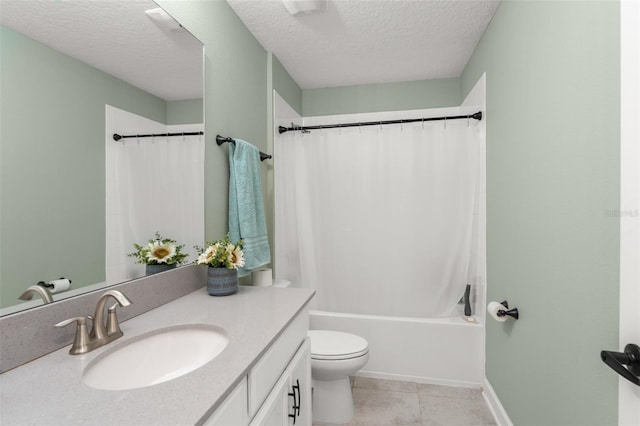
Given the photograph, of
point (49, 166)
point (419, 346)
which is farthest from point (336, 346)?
point (49, 166)

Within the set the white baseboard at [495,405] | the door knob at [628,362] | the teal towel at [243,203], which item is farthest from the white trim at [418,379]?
the door knob at [628,362]

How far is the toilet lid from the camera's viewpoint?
1.74 meters

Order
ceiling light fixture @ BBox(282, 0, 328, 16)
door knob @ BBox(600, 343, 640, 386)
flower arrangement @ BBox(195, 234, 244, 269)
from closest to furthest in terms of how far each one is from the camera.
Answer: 1. door knob @ BBox(600, 343, 640, 386)
2. flower arrangement @ BBox(195, 234, 244, 269)
3. ceiling light fixture @ BBox(282, 0, 328, 16)

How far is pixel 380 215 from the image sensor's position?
2.31 m

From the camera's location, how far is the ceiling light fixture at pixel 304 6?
1.62 metres

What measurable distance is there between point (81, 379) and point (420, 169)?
7.17 feet

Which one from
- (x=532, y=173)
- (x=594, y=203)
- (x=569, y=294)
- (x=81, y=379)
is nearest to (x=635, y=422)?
(x=569, y=294)

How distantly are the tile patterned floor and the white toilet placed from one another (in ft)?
0.39

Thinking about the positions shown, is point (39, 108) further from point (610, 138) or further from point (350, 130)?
point (350, 130)

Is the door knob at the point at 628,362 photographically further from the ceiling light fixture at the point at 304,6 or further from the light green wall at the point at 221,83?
the ceiling light fixture at the point at 304,6

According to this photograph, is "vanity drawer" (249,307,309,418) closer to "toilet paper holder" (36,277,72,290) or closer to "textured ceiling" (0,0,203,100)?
"toilet paper holder" (36,277,72,290)

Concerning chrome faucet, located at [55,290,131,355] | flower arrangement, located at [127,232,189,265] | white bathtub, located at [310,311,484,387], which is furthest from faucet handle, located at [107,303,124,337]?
white bathtub, located at [310,311,484,387]

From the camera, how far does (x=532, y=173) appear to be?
1320 mm

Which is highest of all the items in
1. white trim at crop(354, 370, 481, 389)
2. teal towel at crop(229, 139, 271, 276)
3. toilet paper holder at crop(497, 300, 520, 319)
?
teal towel at crop(229, 139, 271, 276)
